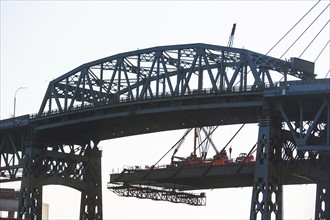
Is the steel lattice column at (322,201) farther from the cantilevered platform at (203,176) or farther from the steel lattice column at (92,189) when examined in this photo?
the steel lattice column at (92,189)

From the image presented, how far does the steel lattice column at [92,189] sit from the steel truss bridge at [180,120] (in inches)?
6.4

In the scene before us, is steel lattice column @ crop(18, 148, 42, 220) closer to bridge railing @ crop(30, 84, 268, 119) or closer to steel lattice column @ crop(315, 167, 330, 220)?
bridge railing @ crop(30, 84, 268, 119)

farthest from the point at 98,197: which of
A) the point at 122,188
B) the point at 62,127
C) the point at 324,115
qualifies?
the point at 324,115

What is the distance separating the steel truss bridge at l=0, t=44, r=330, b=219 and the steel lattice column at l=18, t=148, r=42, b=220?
160mm

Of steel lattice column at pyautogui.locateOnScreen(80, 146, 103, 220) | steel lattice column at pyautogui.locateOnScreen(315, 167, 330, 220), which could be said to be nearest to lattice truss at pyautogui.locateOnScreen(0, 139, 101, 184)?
steel lattice column at pyautogui.locateOnScreen(80, 146, 103, 220)

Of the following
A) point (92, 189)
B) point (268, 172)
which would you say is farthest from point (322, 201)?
point (92, 189)

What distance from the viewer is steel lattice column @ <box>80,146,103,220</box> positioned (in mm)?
150750

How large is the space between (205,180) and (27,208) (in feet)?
96.8

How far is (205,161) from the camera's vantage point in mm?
142500

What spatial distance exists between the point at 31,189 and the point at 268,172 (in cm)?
4898

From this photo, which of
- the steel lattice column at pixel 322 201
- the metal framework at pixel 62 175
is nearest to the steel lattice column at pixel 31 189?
the metal framework at pixel 62 175

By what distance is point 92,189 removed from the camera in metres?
152

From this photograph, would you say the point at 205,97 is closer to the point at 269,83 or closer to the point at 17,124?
the point at 269,83

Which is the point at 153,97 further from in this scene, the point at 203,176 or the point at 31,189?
the point at 31,189
